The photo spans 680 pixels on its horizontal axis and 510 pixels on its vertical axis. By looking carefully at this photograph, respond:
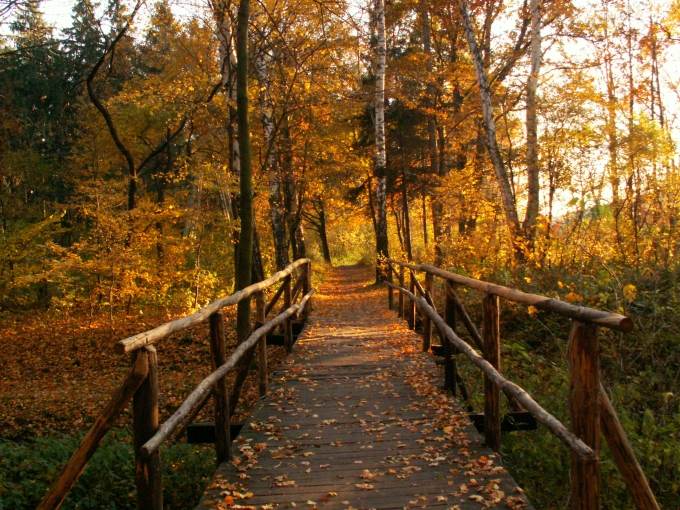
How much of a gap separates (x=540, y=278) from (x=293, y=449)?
6679 millimetres

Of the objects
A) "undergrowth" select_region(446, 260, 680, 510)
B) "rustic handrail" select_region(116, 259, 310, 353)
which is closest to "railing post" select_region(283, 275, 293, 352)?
"rustic handrail" select_region(116, 259, 310, 353)

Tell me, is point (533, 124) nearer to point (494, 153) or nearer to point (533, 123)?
point (533, 123)

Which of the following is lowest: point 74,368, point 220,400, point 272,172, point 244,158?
point 74,368

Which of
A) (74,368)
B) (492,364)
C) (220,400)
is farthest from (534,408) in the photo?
(74,368)

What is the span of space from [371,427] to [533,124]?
10785 mm

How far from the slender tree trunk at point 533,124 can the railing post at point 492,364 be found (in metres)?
8.89

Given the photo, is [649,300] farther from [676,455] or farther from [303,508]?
[303,508]

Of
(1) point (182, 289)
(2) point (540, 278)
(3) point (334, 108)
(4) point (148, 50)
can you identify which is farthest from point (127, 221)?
(4) point (148, 50)

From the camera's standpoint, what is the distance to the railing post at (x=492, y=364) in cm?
441

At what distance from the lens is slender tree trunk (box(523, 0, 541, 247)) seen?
42.8 ft

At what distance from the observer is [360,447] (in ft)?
15.0

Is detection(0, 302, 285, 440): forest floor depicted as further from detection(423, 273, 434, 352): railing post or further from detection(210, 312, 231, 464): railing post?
detection(210, 312, 231, 464): railing post

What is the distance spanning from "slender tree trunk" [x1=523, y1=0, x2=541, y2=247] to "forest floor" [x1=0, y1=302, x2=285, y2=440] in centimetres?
685

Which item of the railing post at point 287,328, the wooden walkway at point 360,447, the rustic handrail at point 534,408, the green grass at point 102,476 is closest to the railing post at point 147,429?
the wooden walkway at point 360,447
